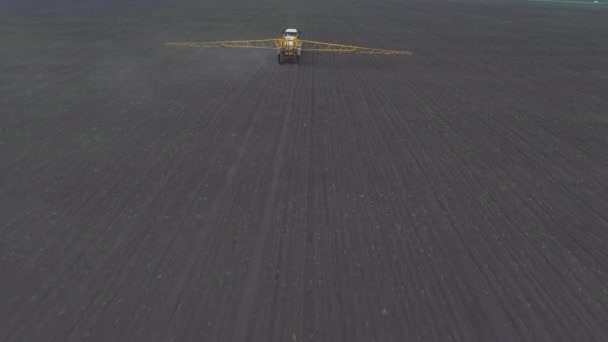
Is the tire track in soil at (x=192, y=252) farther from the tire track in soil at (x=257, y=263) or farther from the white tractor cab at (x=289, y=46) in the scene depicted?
the white tractor cab at (x=289, y=46)

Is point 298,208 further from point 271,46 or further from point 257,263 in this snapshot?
point 271,46

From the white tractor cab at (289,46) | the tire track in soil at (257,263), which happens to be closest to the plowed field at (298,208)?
the tire track in soil at (257,263)

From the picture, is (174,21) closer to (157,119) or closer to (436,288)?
(157,119)

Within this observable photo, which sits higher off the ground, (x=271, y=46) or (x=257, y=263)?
(x=271, y=46)

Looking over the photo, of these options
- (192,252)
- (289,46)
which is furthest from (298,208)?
(289,46)

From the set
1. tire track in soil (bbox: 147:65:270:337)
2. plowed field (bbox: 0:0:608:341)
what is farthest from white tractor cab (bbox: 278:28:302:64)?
tire track in soil (bbox: 147:65:270:337)

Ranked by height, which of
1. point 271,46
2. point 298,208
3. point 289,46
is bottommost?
point 298,208

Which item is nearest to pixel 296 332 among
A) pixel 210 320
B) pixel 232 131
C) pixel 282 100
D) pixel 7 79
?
pixel 210 320

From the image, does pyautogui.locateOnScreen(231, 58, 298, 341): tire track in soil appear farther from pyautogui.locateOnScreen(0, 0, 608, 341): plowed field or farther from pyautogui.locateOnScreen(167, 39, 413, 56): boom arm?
pyautogui.locateOnScreen(167, 39, 413, 56): boom arm
